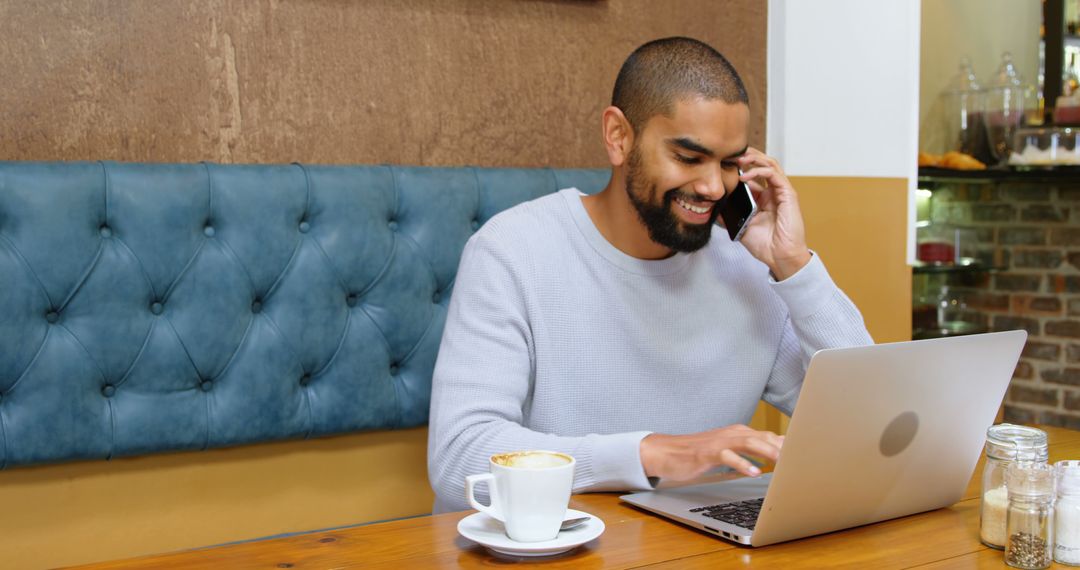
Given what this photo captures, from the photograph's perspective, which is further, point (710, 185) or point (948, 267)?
point (948, 267)

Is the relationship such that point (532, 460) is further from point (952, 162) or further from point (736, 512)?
point (952, 162)

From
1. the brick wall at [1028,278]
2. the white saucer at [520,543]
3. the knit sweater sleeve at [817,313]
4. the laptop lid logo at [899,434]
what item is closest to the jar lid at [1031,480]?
the laptop lid logo at [899,434]

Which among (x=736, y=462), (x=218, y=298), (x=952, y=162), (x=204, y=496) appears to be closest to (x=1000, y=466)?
(x=736, y=462)

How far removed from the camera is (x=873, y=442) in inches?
39.8

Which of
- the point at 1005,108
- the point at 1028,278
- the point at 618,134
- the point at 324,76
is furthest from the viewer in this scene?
the point at 1028,278

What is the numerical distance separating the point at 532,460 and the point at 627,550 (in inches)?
4.7

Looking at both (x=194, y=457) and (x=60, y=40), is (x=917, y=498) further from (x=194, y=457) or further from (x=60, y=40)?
(x=60, y=40)

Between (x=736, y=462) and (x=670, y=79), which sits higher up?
(x=670, y=79)

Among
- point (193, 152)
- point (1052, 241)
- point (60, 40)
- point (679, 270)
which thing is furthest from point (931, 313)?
point (60, 40)

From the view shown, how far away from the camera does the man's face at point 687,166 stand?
5.03 ft

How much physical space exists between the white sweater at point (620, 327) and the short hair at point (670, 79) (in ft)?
0.61

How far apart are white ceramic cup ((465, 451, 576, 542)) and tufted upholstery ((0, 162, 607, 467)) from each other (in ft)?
3.07

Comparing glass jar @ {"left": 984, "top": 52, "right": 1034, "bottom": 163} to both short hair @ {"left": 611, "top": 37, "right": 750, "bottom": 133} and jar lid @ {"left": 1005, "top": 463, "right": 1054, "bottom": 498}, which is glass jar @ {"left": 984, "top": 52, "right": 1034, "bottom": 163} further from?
jar lid @ {"left": 1005, "top": 463, "right": 1054, "bottom": 498}

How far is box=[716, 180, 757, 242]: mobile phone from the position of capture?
5.56 feet
